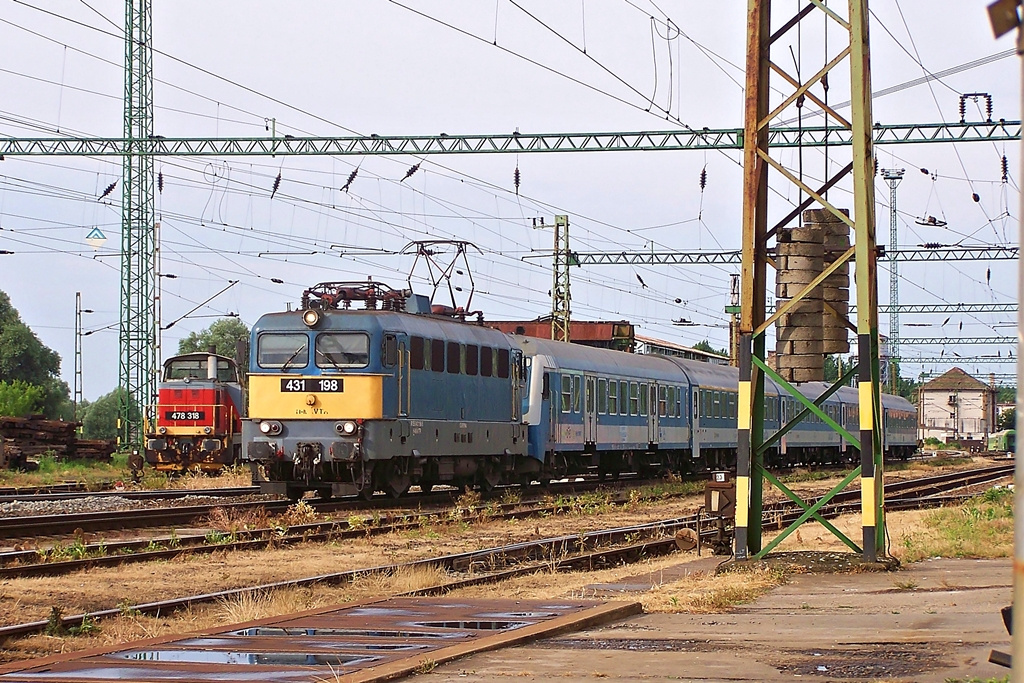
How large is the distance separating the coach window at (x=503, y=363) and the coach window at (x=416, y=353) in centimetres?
349

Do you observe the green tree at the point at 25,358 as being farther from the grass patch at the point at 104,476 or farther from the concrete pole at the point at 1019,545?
the concrete pole at the point at 1019,545

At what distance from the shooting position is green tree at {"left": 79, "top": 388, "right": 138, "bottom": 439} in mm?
106094

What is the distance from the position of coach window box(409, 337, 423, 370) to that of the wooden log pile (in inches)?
806

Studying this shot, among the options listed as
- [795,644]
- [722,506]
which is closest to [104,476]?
[722,506]

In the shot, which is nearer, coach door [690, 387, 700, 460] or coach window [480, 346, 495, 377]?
coach window [480, 346, 495, 377]

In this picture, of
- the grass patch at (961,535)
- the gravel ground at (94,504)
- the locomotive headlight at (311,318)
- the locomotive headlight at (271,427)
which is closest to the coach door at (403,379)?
the locomotive headlight at (311,318)

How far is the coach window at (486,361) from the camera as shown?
26.7m

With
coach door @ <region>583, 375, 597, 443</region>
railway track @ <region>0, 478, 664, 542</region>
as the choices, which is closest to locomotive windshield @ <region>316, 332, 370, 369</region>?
railway track @ <region>0, 478, 664, 542</region>

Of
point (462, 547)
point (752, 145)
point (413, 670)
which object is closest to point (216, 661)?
point (413, 670)

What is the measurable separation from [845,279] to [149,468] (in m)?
28.8

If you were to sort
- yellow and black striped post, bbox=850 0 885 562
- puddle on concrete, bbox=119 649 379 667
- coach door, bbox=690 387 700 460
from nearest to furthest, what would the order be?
1. puddle on concrete, bbox=119 649 379 667
2. yellow and black striped post, bbox=850 0 885 562
3. coach door, bbox=690 387 700 460

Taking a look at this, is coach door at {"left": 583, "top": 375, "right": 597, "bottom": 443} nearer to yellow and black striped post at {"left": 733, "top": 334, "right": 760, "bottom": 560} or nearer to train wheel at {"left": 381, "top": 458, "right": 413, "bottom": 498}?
train wheel at {"left": 381, "top": 458, "right": 413, "bottom": 498}

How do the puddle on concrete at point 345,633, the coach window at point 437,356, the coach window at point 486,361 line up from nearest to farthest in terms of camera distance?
the puddle on concrete at point 345,633 < the coach window at point 437,356 < the coach window at point 486,361

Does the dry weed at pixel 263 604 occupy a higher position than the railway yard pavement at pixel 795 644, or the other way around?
the railway yard pavement at pixel 795 644
